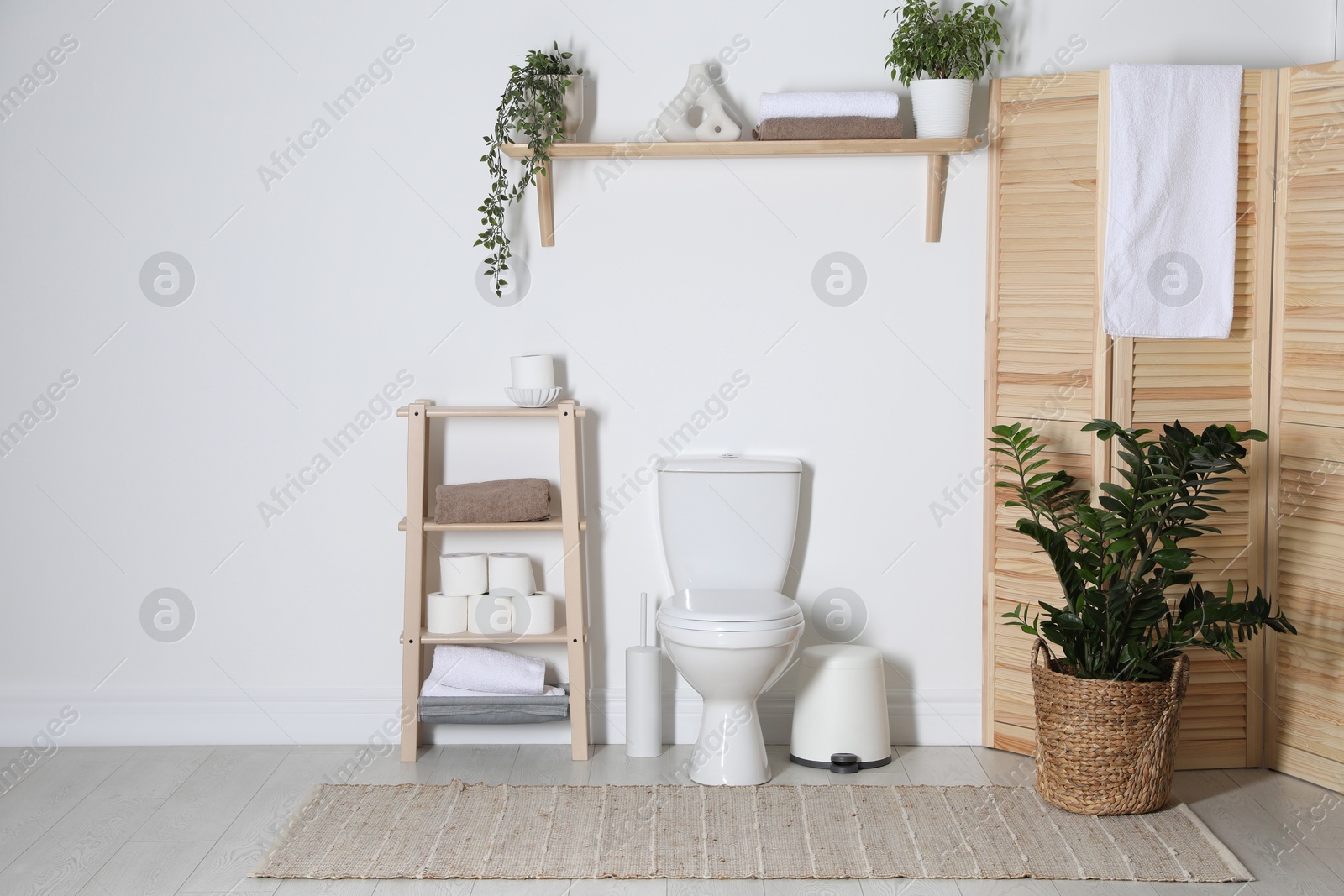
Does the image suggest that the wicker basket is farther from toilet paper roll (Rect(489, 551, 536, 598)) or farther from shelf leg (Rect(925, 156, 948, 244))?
toilet paper roll (Rect(489, 551, 536, 598))

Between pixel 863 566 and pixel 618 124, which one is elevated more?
pixel 618 124

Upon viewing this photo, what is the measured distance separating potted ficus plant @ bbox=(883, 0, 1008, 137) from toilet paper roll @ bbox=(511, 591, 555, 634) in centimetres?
147

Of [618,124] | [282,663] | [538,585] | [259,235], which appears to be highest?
[618,124]

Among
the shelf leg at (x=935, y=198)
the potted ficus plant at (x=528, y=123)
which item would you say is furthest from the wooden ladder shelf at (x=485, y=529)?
the shelf leg at (x=935, y=198)

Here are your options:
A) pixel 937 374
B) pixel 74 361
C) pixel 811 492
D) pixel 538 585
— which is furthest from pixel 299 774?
pixel 937 374

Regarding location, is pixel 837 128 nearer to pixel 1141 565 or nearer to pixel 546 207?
pixel 546 207

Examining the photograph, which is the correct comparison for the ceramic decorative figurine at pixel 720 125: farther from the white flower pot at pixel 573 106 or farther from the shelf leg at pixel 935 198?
the shelf leg at pixel 935 198

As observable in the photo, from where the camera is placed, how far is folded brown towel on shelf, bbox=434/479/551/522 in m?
2.67

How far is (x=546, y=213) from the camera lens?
9.01 feet

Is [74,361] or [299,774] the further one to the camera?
[74,361]

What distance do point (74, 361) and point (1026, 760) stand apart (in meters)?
2.62

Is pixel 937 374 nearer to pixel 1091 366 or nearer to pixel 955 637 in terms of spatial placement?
pixel 1091 366

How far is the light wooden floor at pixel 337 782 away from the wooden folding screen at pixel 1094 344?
271 millimetres

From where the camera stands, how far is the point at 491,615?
273 centimetres
